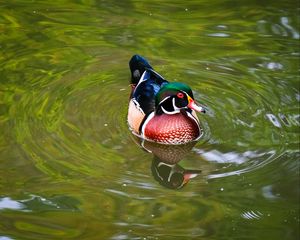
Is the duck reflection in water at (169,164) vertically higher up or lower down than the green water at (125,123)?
lower down

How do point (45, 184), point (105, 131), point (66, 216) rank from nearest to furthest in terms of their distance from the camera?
point (66, 216) < point (45, 184) < point (105, 131)

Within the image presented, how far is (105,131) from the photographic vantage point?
342 inches

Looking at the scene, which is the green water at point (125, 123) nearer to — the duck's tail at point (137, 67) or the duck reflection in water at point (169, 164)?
the duck reflection in water at point (169, 164)

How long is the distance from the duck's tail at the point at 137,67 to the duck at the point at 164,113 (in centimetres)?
14

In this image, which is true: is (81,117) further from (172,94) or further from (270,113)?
(270,113)

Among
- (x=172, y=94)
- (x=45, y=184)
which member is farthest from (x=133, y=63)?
(x=45, y=184)

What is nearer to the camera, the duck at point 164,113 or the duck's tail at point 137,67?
the duck at point 164,113

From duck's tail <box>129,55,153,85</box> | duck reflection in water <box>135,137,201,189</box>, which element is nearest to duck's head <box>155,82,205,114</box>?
duck reflection in water <box>135,137,201,189</box>

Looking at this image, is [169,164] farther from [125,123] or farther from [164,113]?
[125,123]

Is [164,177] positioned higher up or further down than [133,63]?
further down

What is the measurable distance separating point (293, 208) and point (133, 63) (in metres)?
2.88

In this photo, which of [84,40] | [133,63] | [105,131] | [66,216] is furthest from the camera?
[84,40]

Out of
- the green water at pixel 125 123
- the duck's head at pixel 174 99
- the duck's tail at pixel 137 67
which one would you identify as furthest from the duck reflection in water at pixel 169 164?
the duck's tail at pixel 137 67

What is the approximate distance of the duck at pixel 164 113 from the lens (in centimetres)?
875
